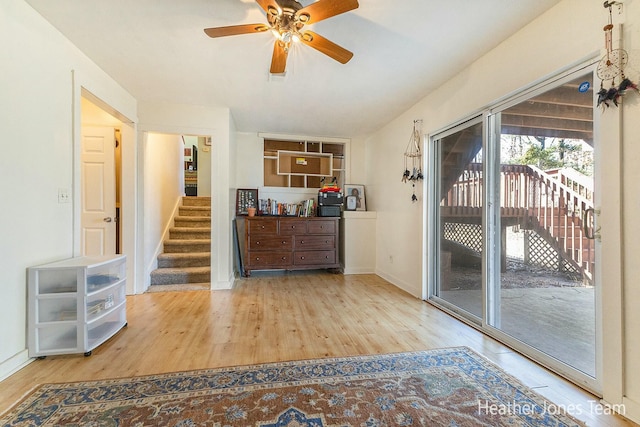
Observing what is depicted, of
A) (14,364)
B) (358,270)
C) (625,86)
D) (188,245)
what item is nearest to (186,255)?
(188,245)

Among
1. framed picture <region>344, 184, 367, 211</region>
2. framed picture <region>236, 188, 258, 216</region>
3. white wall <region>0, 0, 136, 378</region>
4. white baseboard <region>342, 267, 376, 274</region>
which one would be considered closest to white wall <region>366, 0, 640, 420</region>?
framed picture <region>344, 184, 367, 211</region>

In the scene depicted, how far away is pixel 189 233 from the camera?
4.34m

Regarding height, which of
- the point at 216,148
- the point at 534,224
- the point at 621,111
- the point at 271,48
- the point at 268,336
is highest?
the point at 271,48

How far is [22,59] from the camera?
169 cm

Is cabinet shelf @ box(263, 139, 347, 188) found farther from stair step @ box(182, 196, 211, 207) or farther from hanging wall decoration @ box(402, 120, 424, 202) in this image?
hanging wall decoration @ box(402, 120, 424, 202)

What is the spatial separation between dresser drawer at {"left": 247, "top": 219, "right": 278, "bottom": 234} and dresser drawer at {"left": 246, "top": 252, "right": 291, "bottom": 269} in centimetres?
34

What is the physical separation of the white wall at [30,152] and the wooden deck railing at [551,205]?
135 inches

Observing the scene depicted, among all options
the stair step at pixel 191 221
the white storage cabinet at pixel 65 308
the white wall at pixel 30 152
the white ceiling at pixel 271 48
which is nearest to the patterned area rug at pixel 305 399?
the white storage cabinet at pixel 65 308

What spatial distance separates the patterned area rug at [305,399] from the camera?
1.25m

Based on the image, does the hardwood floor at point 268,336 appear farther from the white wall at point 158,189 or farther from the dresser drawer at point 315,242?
the dresser drawer at point 315,242

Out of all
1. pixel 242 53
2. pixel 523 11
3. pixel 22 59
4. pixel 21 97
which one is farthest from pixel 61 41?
pixel 523 11

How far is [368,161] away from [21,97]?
408 centimetres

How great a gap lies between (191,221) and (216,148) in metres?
1.84

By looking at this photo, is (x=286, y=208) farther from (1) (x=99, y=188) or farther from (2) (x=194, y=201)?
(1) (x=99, y=188)
